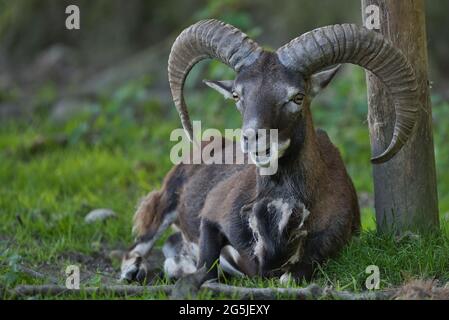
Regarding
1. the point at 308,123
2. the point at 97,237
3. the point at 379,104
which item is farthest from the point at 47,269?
the point at 379,104

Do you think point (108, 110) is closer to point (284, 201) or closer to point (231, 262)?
point (231, 262)

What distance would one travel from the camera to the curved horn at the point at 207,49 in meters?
7.91

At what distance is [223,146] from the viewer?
9969 mm

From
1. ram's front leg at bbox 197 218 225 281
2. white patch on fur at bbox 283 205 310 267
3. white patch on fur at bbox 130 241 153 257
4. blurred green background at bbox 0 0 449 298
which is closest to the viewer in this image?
white patch on fur at bbox 283 205 310 267

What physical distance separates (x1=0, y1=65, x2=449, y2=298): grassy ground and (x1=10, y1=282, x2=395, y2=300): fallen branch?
0.76 ft

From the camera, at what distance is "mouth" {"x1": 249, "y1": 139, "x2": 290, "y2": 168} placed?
7.52 metres

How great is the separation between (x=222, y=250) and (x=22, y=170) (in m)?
4.81

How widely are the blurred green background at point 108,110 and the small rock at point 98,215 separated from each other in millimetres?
135

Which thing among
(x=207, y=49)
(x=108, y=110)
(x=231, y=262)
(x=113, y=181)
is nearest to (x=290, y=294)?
(x=231, y=262)

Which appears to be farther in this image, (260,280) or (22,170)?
Answer: (22,170)

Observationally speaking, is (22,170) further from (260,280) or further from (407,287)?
(407,287)

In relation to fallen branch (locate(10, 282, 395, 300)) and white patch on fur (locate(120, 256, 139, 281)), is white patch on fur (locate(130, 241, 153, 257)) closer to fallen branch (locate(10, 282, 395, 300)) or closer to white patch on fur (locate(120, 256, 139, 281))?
white patch on fur (locate(120, 256, 139, 281))

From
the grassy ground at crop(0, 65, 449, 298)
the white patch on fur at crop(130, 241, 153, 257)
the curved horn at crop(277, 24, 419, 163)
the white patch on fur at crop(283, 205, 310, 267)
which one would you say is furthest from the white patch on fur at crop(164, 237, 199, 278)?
the curved horn at crop(277, 24, 419, 163)

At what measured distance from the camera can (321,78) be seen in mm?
8102
